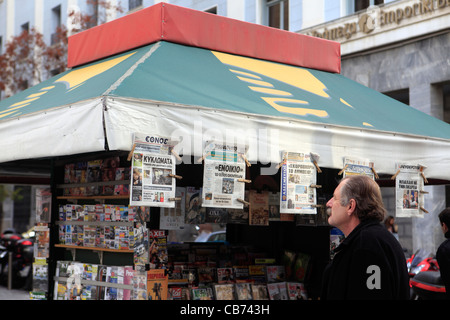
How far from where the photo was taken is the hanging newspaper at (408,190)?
617cm

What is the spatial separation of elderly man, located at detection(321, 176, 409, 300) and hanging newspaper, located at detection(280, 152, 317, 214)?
6.28 feet

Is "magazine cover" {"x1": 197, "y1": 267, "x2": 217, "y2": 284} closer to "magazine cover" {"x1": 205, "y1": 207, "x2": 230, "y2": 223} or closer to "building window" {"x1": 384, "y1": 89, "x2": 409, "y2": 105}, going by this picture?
"magazine cover" {"x1": 205, "y1": 207, "x2": 230, "y2": 223}

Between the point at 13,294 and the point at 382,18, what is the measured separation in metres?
9.95

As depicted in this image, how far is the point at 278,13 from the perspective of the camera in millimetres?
19531

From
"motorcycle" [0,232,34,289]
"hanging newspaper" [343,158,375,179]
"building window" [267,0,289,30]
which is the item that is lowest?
"motorcycle" [0,232,34,289]

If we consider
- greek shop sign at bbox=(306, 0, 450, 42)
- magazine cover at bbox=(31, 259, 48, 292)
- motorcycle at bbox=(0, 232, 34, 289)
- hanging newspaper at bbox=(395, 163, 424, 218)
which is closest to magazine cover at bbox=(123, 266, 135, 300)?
magazine cover at bbox=(31, 259, 48, 292)

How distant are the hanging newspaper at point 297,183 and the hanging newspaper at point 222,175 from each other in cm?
38

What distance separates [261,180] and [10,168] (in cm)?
328

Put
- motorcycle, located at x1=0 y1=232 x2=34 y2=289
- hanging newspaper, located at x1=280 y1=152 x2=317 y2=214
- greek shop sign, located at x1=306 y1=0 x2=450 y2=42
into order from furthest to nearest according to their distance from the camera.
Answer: motorcycle, located at x1=0 y1=232 x2=34 y2=289 < greek shop sign, located at x1=306 y1=0 x2=450 y2=42 < hanging newspaper, located at x1=280 y1=152 x2=317 y2=214

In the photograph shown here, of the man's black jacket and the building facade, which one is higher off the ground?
the building facade

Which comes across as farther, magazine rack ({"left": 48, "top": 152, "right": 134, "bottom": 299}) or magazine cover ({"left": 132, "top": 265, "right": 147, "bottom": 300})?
magazine rack ({"left": 48, "top": 152, "right": 134, "bottom": 299})

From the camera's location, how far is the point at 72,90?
19.3 ft

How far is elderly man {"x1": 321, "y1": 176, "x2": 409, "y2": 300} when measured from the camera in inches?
128
